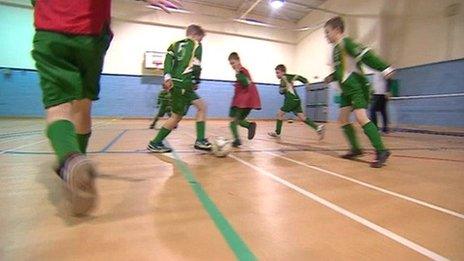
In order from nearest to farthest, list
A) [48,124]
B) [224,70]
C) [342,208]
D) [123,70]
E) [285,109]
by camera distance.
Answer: [48,124]
[342,208]
[285,109]
[123,70]
[224,70]

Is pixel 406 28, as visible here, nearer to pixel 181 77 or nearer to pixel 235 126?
pixel 235 126

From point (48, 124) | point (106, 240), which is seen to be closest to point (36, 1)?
point (48, 124)

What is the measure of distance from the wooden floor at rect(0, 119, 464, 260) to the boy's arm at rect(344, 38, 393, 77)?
912 millimetres

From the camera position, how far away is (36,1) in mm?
1216

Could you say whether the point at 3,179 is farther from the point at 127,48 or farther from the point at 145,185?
the point at 127,48

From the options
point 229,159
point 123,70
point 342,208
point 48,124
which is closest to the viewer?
point 48,124

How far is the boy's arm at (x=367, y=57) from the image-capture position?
2591mm

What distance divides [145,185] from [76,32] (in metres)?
0.87

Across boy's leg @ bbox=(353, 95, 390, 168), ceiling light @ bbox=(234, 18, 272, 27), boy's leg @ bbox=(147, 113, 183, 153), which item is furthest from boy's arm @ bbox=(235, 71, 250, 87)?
ceiling light @ bbox=(234, 18, 272, 27)

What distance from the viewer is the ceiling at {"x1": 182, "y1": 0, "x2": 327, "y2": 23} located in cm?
1209

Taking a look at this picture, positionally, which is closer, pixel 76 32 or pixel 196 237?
pixel 196 237

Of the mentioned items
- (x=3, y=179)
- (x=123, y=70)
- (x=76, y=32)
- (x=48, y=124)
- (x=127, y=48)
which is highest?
(x=127, y=48)

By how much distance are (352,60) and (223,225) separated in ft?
6.97

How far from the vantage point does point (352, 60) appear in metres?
2.64
